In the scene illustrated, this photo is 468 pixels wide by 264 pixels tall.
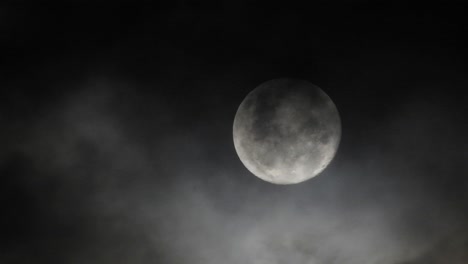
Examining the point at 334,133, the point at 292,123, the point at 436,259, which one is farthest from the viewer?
the point at 436,259

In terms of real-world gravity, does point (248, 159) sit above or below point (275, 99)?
below

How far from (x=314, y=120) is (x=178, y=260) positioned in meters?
9.22

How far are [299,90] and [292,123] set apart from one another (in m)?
1.06

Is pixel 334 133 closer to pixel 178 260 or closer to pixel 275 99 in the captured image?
pixel 275 99

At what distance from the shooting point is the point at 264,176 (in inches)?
414

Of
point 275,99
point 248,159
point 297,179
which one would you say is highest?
point 275,99

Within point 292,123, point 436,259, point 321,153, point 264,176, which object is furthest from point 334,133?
point 436,259

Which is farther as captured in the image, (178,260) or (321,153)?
(178,260)

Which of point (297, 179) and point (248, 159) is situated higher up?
point (248, 159)

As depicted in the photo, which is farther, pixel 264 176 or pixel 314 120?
pixel 264 176

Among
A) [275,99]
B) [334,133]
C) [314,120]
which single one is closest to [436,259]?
[334,133]

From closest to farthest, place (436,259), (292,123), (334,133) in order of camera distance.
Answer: (292,123), (334,133), (436,259)

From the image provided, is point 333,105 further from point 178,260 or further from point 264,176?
point 178,260

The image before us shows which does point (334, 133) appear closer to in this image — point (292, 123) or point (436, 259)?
point (292, 123)
